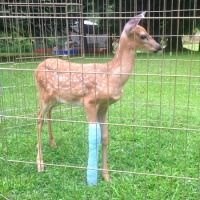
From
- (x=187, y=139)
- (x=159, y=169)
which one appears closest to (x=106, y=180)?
(x=159, y=169)

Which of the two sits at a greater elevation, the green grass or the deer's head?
the deer's head

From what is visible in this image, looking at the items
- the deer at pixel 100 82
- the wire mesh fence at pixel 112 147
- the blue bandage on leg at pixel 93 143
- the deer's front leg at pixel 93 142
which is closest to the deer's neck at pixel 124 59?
the deer at pixel 100 82

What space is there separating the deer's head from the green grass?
29 cm

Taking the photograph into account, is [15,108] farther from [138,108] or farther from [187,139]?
[187,139]

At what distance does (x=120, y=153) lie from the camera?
439 cm

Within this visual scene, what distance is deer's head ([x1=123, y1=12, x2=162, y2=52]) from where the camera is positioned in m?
3.63

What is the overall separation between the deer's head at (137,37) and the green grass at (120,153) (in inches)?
11.3

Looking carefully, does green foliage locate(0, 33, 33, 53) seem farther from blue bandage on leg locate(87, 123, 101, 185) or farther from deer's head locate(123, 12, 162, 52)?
blue bandage on leg locate(87, 123, 101, 185)

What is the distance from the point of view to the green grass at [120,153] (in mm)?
3484

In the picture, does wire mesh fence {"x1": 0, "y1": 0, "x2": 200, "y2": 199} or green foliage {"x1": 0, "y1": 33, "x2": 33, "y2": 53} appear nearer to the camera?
wire mesh fence {"x1": 0, "y1": 0, "x2": 200, "y2": 199}

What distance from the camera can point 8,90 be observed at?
6699 millimetres

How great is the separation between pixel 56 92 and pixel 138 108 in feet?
7.86

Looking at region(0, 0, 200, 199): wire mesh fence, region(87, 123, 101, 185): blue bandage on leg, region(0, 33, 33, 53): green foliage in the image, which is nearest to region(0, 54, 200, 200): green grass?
region(0, 0, 200, 199): wire mesh fence

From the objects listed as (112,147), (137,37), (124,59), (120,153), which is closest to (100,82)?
(124,59)
